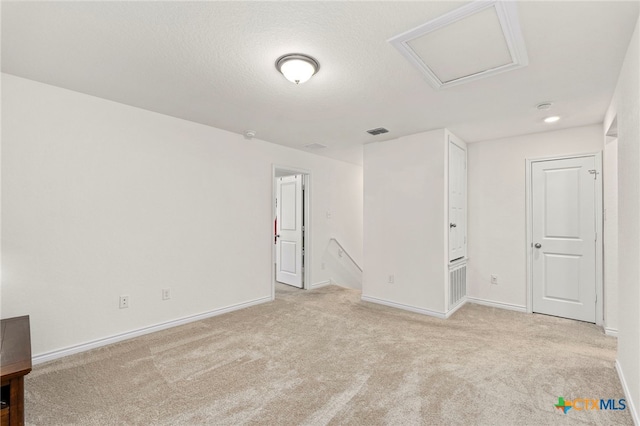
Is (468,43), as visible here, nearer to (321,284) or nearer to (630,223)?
(630,223)

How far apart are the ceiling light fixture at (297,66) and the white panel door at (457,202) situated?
249 cm

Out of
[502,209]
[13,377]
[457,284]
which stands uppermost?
[502,209]

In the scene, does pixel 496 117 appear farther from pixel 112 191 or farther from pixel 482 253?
pixel 112 191

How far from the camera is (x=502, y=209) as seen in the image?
4.15 m

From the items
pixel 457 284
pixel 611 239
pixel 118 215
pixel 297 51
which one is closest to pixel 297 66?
pixel 297 51

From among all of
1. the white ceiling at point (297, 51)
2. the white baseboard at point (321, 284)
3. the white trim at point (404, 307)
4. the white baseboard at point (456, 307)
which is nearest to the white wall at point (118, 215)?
the white ceiling at point (297, 51)

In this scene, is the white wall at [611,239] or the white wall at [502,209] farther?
the white wall at [502,209]

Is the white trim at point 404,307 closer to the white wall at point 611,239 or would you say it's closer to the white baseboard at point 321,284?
the white baseboard at point 321,284

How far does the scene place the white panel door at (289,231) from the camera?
207 inches

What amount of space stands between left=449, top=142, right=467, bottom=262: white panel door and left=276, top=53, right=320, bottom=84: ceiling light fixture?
8.17 ft

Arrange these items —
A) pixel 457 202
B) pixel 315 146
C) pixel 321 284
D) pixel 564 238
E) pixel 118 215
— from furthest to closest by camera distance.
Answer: pixel 321 284 → pixel 315 146 → pixel 457 202 → pixel 564 238 → pixel 118 215

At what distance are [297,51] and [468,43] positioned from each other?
1.11 meters

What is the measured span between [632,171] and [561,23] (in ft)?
3.26

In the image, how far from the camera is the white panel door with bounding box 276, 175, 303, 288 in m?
5.25
